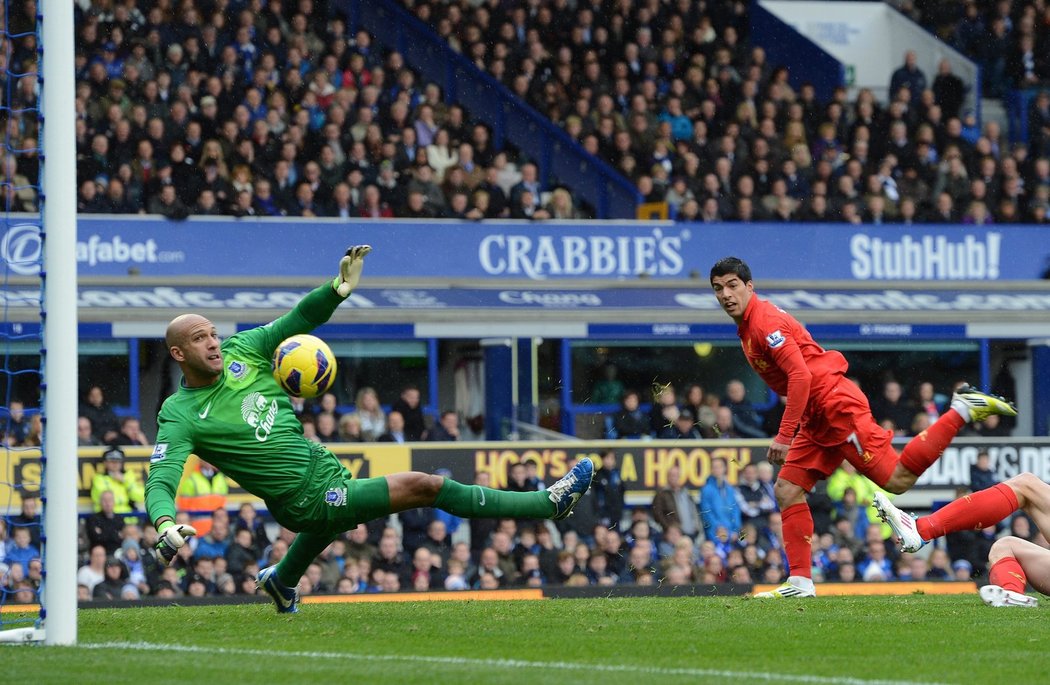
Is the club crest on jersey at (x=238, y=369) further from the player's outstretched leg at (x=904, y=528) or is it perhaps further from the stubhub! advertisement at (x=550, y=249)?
the stubhub! advertisement at (x=550, y=249)

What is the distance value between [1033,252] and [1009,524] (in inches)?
206

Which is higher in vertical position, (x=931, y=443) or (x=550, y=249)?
(x=550, y=249)

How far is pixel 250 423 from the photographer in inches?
327

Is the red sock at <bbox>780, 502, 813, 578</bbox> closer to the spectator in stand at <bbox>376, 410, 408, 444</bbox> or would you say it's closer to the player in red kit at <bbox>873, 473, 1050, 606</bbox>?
the player in red kit at <bbox>873, 473, 1050, 606</bbox>

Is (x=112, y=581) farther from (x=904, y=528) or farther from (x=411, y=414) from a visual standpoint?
(x=904, y=528)

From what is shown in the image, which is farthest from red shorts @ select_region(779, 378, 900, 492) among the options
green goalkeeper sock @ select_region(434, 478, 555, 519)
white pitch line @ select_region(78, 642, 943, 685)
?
white pitch line @ select_region(78, 642, 943, 685)

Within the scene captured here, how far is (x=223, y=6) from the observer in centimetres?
2030

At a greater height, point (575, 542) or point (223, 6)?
point (223, 6)

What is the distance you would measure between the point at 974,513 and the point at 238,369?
4002 mm

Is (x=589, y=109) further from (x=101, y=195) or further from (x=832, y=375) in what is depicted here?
(x=832, y=375)

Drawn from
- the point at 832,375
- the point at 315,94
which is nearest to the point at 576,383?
the point at 315,94

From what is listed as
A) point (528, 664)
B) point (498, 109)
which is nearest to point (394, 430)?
point (498, 109)

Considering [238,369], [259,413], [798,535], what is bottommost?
[798,535]

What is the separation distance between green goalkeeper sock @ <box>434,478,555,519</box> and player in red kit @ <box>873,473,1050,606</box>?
210cm
